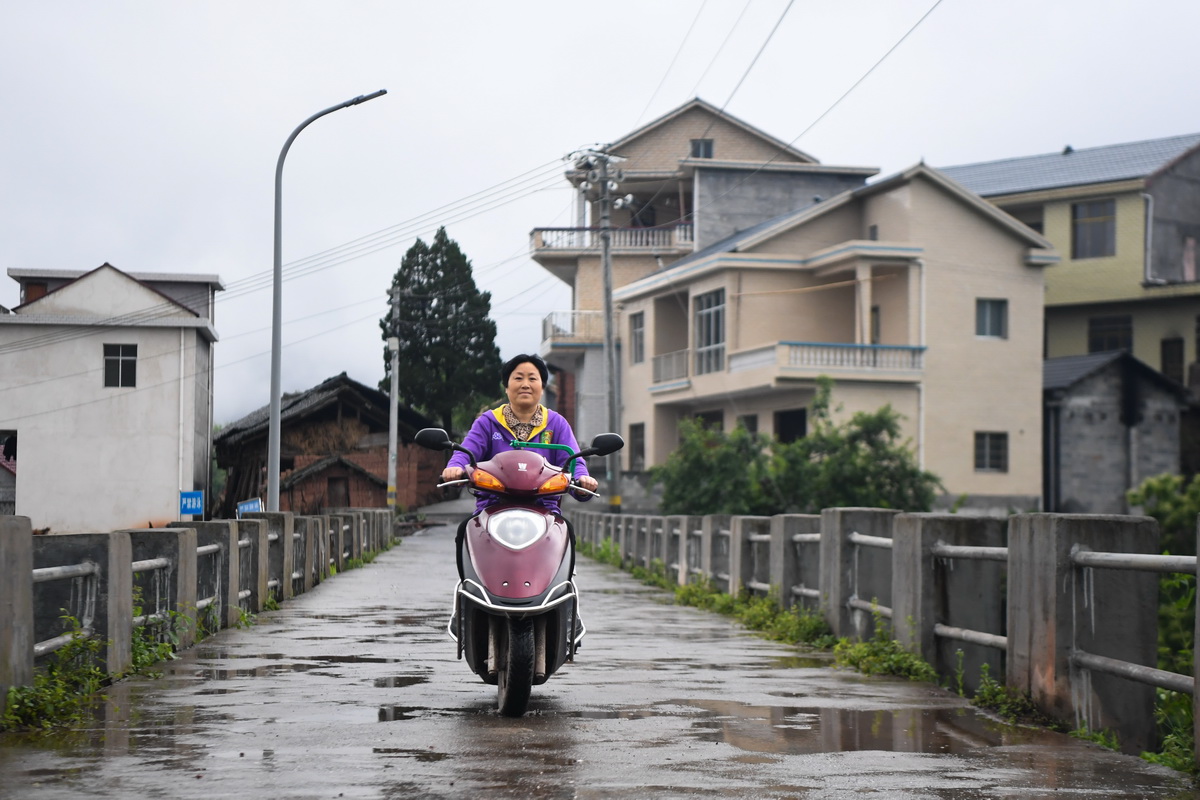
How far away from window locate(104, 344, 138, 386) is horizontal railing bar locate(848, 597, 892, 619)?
3730cm

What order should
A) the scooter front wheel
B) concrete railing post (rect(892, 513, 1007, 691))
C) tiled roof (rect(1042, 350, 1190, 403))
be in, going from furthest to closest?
tiled roof (rect(1042, 350, 1190, 403)) → concrete railing post (rect(892, 513, 1007, 691)) → the scooter front wheel

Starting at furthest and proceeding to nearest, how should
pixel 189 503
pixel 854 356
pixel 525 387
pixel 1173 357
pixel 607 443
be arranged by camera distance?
pixel 1173 357
pixel 189 503
pixel 854 356
pixel 525 387
pixel 607 443

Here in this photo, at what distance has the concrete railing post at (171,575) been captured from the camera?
33.5ft

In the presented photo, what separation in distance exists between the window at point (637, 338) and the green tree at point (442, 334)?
25.6m

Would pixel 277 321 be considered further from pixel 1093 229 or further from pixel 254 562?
pixel 1093 229

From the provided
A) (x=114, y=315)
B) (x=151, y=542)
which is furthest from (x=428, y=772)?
(x=114, y=315)

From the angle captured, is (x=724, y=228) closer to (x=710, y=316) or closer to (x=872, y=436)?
(x=710, y=316)

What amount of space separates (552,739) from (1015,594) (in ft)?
9.36

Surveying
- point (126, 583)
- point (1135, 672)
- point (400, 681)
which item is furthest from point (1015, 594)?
point (126, 583)

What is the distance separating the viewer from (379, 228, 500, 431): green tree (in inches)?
2977

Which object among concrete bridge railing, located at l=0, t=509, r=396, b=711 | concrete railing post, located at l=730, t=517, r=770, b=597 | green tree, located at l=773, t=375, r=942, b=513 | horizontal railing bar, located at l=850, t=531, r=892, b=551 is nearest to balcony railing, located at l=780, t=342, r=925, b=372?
green tree, located at l=773, t=375, r=942, b=513

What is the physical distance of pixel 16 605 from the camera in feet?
22.2

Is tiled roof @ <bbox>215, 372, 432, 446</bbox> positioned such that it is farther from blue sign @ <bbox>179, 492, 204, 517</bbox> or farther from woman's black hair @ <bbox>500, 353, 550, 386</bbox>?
woman's black hair @ <bbox>500, 353, 550, 386</bbox>

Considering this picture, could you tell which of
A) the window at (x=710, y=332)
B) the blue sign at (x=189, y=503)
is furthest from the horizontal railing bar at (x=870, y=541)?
the blue sign at (x=189, y=503)
